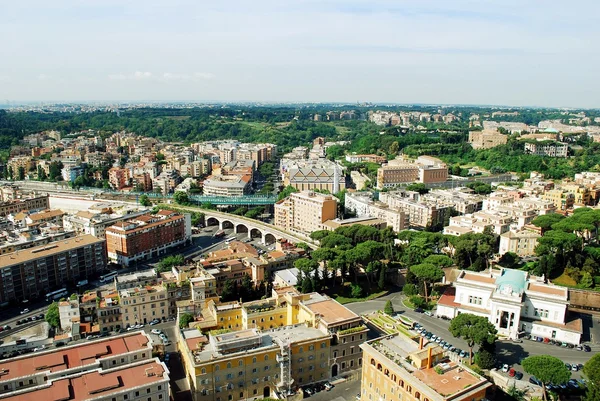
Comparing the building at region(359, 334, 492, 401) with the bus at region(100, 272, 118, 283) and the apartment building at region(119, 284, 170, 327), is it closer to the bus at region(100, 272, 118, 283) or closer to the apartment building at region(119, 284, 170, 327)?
the apartment building at region(119, 284, 170, 327)

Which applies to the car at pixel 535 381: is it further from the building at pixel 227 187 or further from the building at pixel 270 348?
the building at pixel 227 187

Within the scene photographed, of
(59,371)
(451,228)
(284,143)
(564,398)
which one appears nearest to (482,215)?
(451,228)

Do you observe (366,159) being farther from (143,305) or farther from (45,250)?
(143,305)

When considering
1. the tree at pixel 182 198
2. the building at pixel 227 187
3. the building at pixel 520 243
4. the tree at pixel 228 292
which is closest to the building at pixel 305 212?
the building at pixel 227 187

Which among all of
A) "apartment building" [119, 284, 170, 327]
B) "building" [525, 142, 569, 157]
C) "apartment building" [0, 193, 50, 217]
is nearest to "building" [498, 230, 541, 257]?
"apartment building" [119, 284, 170, 327]

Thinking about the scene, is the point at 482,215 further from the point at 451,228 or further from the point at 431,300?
the point at 431,300

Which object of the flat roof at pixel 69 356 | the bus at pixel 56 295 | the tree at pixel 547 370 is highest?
the flat roof at pixel 69 356
